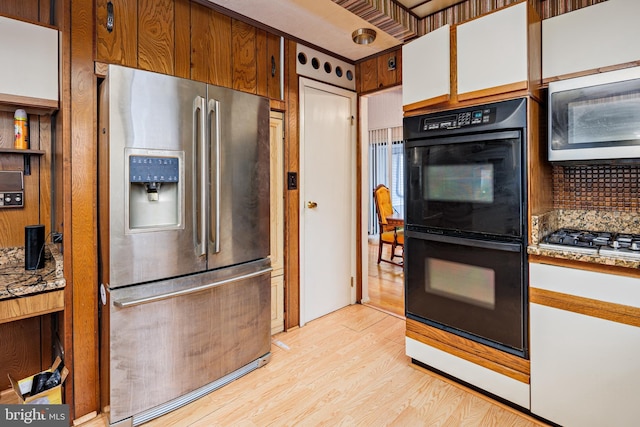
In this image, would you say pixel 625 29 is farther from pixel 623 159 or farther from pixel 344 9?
pixel 344 9

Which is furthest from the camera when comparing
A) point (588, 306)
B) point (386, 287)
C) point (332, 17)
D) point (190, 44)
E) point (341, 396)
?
point (386, 287)

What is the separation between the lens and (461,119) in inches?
78.0

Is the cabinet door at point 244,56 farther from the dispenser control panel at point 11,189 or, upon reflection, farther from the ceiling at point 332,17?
the dispenser control panel at point 11,189

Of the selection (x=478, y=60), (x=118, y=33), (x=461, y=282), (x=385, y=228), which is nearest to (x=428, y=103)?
(x=478, y=60)

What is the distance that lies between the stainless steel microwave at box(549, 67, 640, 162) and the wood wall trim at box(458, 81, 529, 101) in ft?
0.71

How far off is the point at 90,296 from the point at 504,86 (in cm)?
256

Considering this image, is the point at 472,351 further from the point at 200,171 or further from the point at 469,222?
the point at 200,171

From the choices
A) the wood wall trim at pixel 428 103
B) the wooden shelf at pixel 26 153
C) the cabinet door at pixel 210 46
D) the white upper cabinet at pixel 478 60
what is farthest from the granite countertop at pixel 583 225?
the wooden shelf at pixel 26 153

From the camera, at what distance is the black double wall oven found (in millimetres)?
1801

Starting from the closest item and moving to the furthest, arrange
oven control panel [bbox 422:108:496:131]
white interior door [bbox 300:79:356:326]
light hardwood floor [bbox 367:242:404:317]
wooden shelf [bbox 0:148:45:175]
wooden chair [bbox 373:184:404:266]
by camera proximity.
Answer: wooden shelf [bbox 0:148:45:175] < oven control panel [bbox 422:108:496:131] < white interior door [bbox 300:79:356:326] < light hardwood floor [bbox 367:242:404:317] < wooden chair [bbox 373:184:404:266]

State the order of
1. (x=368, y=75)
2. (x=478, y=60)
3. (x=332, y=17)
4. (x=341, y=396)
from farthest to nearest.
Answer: (x=368, y=75), (x=332, y=17), (x=341, y=396), (x=478, y=60)

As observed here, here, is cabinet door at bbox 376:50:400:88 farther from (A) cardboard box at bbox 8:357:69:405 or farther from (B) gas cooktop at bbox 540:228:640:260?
(A) cardboard box at bbox 8:357:69:405

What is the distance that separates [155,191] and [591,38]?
2488 mm

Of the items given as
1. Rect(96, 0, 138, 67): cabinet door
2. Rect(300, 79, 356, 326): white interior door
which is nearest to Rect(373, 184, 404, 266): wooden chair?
Rect(300, 79, 356, 326): white interior door
